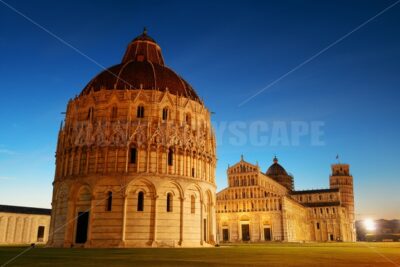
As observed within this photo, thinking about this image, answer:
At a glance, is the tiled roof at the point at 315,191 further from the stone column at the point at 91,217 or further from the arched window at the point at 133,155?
the stone column at the point at 91,217

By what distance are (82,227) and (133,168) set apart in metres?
8.42

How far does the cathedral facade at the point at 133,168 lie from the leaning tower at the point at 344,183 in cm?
10519

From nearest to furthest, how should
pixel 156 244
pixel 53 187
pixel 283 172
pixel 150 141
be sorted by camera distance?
pixel 156 244 < pixel 150 141 < pixel 53 187 < pixel 283 172

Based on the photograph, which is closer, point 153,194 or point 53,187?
point 153,194

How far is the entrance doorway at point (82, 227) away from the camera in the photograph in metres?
38.6

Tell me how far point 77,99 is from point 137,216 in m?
17.3

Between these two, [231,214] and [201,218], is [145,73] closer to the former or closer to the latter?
[201,218]

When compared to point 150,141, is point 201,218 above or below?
below

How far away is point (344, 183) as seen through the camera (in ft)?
453

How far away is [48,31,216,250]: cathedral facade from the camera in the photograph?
38.1 m

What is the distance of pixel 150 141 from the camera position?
40.0 meters

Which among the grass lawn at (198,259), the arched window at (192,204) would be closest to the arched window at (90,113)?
the arched window at (192,204)

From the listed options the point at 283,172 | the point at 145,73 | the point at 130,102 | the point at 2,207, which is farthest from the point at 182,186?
the point at 283,172

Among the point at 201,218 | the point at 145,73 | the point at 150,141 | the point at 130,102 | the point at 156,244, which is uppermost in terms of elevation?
the point at 145,73
